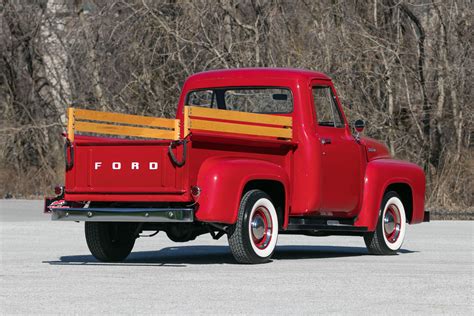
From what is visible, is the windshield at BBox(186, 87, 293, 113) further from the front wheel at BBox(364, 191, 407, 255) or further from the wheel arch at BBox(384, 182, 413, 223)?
the wheel arch at BBox(384, 182, 413, 223)

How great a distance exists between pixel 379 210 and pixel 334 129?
1150mm

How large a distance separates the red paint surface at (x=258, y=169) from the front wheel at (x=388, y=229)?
0.78 ft

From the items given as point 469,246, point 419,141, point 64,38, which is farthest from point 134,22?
point 469,246

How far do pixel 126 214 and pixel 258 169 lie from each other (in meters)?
1.48

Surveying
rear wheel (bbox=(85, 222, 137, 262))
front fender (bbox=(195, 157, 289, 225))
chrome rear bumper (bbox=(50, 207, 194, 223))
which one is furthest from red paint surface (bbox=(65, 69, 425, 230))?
rear wheel (bbox=(85, 222, 137, 262))

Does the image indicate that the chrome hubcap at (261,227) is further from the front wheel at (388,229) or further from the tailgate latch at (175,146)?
the front wheel at (388,229)

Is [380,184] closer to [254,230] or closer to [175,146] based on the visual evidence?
→ [254,230]

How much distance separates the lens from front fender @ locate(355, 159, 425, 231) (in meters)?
15.1

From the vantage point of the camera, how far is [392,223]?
1569 cm

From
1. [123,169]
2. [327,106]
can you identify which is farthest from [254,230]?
[327,106]

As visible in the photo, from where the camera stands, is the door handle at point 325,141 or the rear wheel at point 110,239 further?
the door handle at point 325,141

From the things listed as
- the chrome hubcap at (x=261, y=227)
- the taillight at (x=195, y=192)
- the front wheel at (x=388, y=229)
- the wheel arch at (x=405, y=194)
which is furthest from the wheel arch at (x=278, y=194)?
the wheel arch at (x=405, y=194)

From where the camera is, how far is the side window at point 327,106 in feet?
49.4

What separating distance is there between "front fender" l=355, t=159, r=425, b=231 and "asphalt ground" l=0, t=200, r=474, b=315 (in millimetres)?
475
